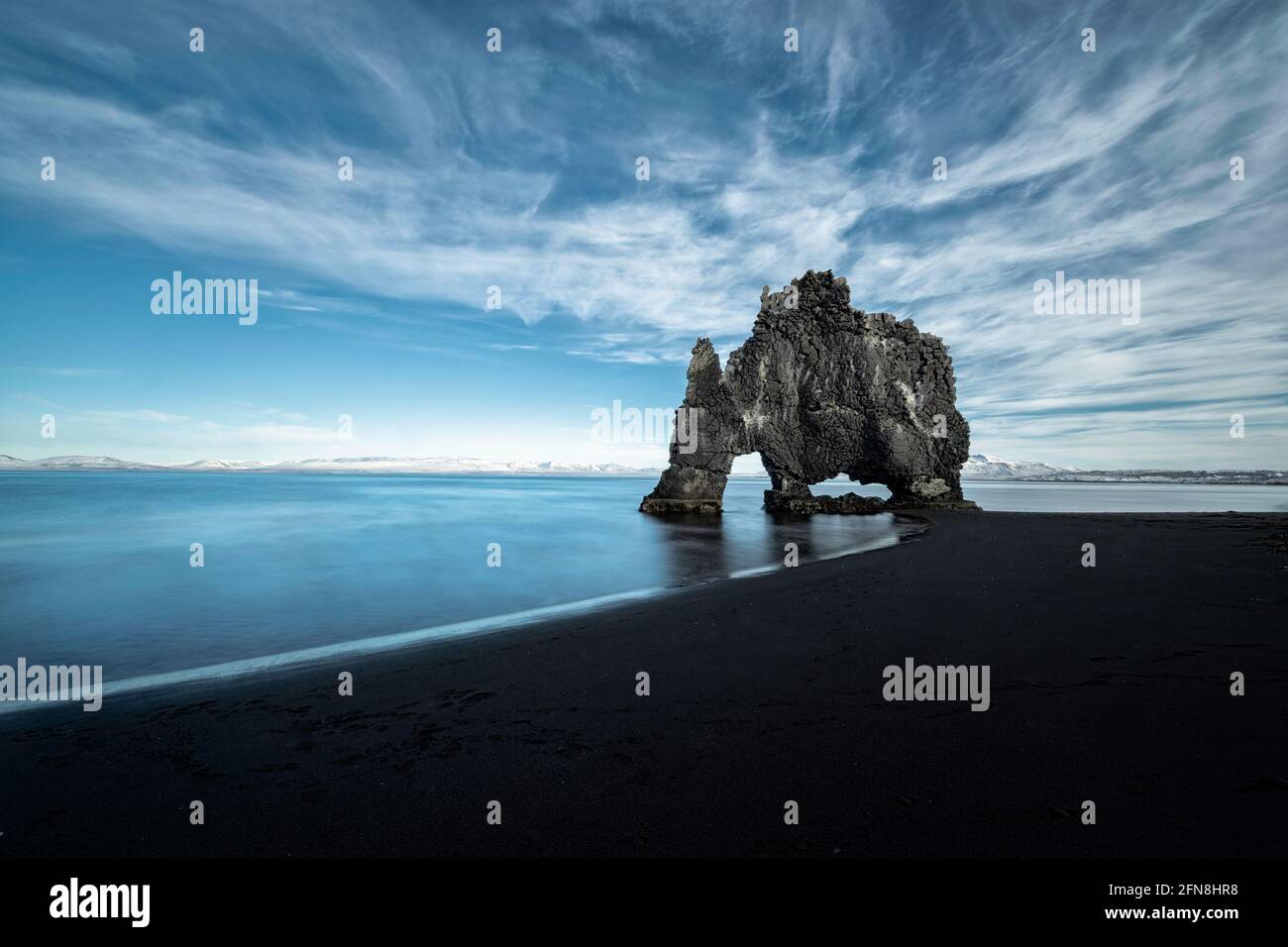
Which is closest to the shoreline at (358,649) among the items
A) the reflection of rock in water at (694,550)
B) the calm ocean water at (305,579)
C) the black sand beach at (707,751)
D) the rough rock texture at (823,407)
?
the calm ocean water at (305,579)

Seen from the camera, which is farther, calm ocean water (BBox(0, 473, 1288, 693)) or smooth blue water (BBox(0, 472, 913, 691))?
smooth blue water (BBox(0, 472, 913, 691))

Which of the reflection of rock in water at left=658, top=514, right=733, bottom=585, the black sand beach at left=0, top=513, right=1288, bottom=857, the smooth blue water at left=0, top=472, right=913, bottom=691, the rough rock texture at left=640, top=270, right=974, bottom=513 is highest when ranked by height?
the rough rock texture at left=640, top=270, right=974, bottom=513

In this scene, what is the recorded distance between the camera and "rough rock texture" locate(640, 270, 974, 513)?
5572 cm

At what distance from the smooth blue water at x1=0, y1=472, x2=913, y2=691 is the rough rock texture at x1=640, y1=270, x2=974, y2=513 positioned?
1658cm

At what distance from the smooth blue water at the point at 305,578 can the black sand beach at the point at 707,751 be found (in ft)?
12.6

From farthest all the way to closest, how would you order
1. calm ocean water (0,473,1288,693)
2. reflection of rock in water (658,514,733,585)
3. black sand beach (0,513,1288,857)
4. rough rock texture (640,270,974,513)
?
rough rock texture (640,270,974,513) < reflection of rock in water (658,514,733,585) < calm ocean water (0,473,1288,693) < black sand beach (0,513,1288,857)

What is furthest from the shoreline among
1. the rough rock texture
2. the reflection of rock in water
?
the rough rock texture

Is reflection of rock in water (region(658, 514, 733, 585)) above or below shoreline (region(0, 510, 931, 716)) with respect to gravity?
below

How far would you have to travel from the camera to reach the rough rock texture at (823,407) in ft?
183

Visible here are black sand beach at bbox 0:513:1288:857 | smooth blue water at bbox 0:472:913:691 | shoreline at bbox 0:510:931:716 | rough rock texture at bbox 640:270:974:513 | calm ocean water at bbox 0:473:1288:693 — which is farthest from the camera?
rough rock texture at bbox 640:270:974:513

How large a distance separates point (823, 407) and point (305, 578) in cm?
5056

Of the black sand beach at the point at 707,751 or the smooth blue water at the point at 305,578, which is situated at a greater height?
the black sand beach at the point at 707,751

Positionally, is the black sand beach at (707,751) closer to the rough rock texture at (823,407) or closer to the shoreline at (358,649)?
the shoreline at (358,649)

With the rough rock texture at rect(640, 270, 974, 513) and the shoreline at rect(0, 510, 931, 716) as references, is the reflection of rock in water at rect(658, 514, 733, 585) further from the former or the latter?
the rough rock texture at rect(640, 270, 974, 513)
